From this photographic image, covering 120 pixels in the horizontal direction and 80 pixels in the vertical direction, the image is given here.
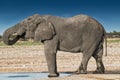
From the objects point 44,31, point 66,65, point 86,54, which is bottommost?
point 66,65

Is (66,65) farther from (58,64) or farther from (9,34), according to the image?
(9,34)

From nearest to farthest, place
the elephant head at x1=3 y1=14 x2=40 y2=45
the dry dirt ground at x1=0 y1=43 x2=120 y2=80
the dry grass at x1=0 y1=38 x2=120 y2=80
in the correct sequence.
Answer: the dry dirt ground at x1=0 y1=43 x2=120 y2=80
the elephant head at x1=3 y1=14 x2=40 y2=45
the dry grass at x1=0 y1=38 x2=120 y2=80

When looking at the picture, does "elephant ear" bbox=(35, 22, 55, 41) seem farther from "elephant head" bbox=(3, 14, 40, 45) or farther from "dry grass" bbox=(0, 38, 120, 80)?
"dry grass" bbox=(0, 38, 120, 80)

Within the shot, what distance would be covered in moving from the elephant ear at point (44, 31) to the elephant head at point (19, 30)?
0.24m

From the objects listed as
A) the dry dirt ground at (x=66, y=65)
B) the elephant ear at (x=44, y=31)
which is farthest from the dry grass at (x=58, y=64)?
the elephant ear at (x=44, y=31)

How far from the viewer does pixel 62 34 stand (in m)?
20.8

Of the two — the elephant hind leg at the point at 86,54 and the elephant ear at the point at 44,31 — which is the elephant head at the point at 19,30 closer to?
the elephant ear at the point at 44,31

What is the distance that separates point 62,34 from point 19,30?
171 centimetres

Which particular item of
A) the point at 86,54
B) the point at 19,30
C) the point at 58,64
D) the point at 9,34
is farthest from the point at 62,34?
the point at 58,64

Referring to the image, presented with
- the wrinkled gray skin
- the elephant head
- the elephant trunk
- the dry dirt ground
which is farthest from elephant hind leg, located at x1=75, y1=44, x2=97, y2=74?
the elephant trunk

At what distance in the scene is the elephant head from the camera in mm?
20750

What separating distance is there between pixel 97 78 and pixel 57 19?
3307 mm

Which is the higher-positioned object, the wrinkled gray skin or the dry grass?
the wrinkled gray skin

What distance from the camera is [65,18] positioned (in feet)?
69.4
